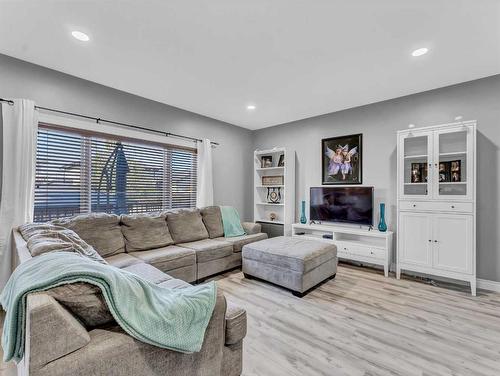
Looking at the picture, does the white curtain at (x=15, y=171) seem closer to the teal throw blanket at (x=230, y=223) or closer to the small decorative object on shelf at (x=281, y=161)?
the teal throw blanket at (x=230, y=223)

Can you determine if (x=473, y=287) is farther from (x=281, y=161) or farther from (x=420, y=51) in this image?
(x=281, y=161)

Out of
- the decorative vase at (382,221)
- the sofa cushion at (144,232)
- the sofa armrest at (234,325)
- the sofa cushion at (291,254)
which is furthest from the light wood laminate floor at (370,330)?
the sofa cushion at (144,232)

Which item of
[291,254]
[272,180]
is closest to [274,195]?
[272,180]

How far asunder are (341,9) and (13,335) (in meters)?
2.66

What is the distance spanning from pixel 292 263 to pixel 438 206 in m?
1.94

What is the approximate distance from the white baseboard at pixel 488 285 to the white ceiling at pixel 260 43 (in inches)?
96.9

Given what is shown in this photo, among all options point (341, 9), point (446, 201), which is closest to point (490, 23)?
point (341, 9)

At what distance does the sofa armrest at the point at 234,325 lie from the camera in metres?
1.38

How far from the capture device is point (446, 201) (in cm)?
299

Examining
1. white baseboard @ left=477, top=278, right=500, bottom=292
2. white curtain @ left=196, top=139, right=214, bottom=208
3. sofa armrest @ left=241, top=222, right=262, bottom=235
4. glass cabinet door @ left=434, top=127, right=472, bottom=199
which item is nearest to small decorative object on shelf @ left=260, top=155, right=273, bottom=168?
white curtain @ left=196, top=139, right=214, bottom=208

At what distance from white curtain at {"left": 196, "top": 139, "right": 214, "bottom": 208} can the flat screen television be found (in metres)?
1.85

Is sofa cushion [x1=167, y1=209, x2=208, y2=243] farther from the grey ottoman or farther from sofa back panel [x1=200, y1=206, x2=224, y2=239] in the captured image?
the grey ottoman

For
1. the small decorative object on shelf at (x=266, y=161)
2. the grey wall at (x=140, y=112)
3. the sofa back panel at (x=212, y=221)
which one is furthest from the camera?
the small decorative object on shelf at (x=266, y=161)

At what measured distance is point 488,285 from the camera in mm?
2953
